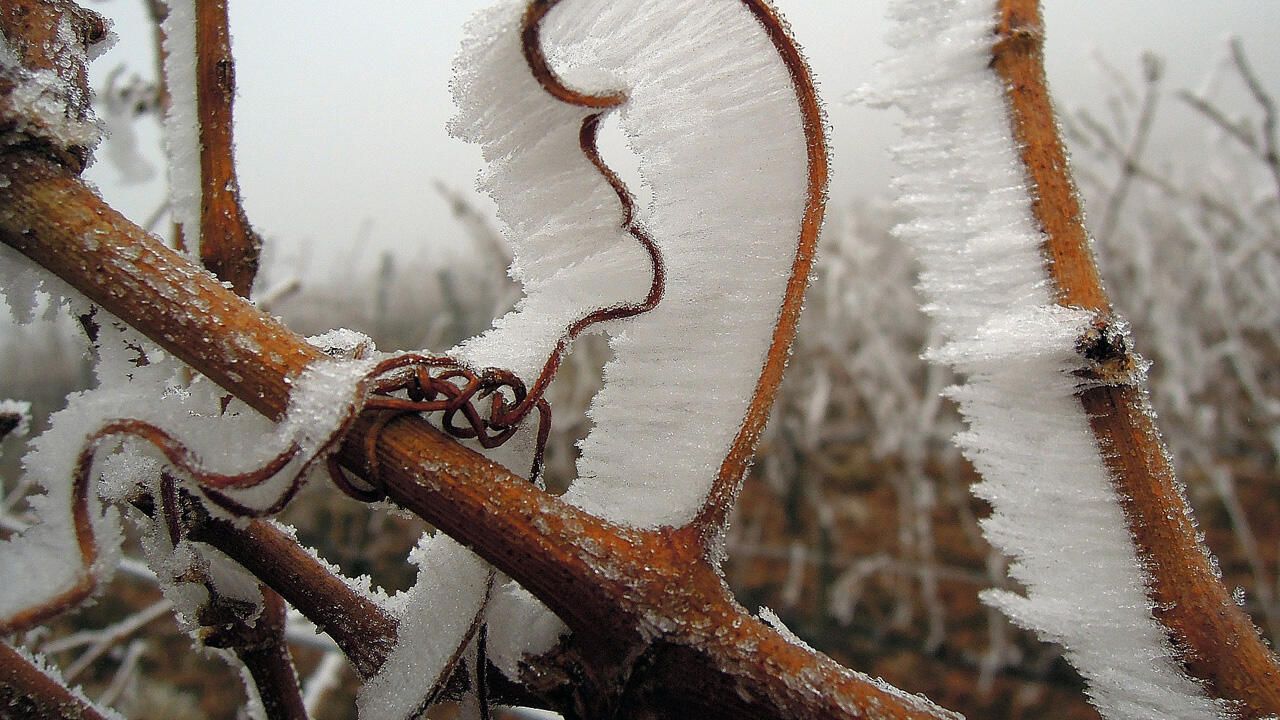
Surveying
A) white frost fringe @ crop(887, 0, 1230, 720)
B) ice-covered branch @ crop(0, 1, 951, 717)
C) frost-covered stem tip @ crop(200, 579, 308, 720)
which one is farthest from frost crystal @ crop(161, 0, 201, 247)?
white frost fringe @ crop(887, 0, 1230, 720)

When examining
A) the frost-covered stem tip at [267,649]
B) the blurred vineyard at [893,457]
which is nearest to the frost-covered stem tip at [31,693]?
the frost-covered stem tip at [267,649]

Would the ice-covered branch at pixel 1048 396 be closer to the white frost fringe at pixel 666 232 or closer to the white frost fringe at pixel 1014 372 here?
the white frost fringe at pixel 1014 372

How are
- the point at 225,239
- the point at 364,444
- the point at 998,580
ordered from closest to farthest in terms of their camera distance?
the point at 364,444 < the point at 225,239 < the point at 998,580

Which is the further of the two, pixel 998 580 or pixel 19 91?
pixel 998 580

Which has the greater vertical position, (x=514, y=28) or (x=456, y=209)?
(x=456, y=209)

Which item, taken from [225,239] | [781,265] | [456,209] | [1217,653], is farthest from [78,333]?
[456,209]

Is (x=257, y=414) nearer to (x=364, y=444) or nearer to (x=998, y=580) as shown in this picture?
(x=364, y=444)

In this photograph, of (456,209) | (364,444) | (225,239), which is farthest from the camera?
(456,209)
